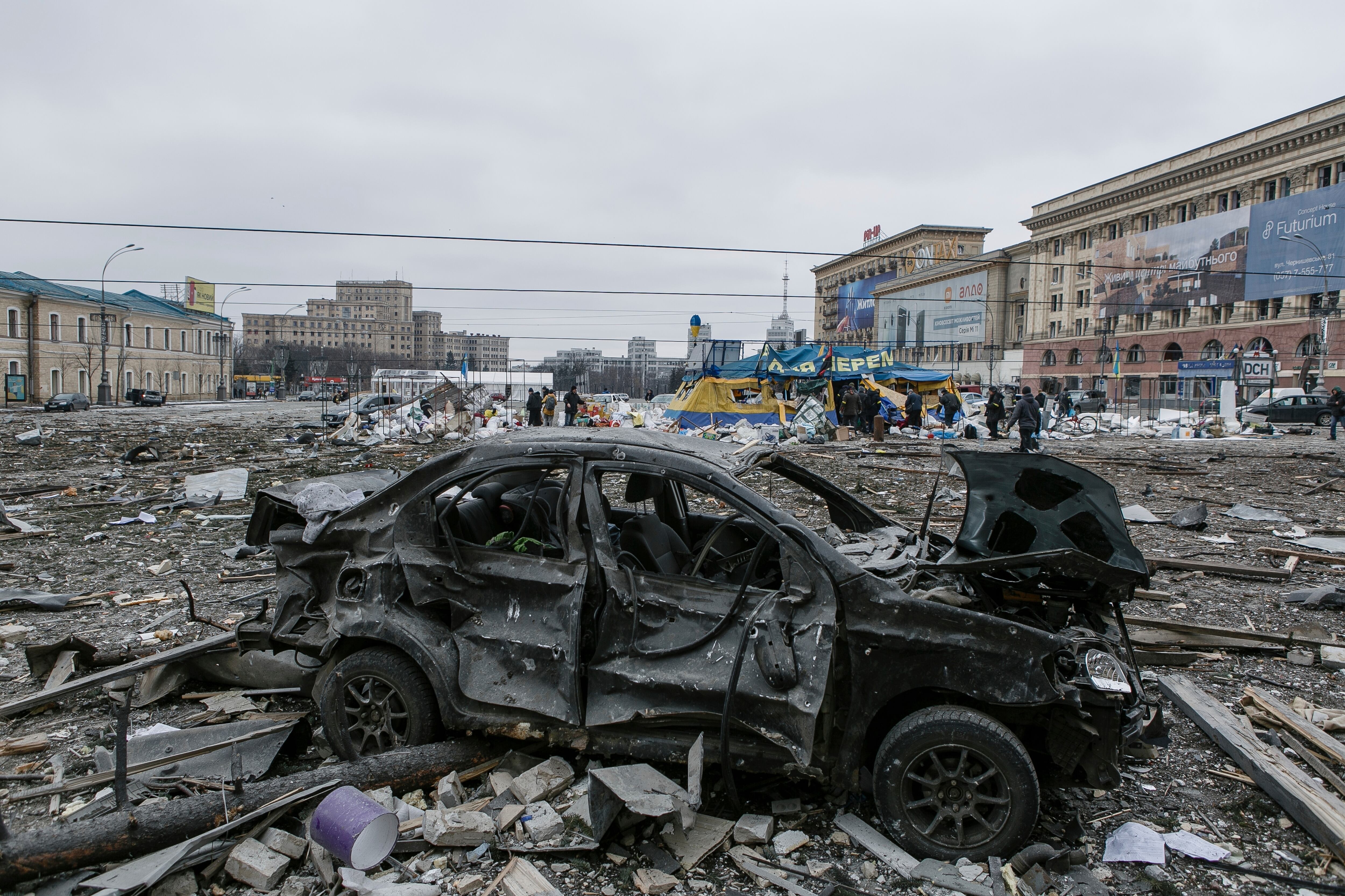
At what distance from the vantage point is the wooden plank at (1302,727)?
391 cm

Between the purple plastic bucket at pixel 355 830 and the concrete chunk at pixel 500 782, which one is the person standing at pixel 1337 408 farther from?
the purple plastic bucket at pixel 355 830

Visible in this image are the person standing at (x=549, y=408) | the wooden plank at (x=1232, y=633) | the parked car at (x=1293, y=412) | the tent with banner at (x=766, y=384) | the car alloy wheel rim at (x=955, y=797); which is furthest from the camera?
the parked car at (x=1293, y=412)

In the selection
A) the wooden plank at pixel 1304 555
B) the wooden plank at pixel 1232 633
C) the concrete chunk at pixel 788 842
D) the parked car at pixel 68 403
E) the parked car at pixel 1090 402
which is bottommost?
the concrete chunk at pixel 788 842

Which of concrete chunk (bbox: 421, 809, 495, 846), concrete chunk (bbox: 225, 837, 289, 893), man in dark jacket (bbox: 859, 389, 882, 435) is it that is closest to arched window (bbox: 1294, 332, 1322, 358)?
man in dark jacket (bbox: 859, 389, 882, 435)

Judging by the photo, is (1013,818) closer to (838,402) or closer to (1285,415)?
(838,402)

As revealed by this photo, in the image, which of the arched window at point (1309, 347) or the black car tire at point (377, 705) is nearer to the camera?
the black car tire at point (377, 705)

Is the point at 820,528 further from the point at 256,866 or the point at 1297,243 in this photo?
the point at 1297,243

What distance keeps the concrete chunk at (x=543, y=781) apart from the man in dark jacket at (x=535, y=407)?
21455mm

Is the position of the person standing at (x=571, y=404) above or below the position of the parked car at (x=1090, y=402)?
below

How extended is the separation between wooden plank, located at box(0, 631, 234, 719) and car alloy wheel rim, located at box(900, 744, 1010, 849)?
3.77m

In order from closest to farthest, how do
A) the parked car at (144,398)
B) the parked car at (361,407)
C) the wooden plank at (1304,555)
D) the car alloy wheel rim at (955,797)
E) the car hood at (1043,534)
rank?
the car alloy wheel rim at (955,797)
the car hood at (1043,534)
the wooden plank at (1304,555)
the parked car at (361,407)
the parked car at (144,398)

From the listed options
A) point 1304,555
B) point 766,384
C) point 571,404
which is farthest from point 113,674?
point 766,384

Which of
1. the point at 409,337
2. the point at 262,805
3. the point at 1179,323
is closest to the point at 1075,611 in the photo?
the point at 262,805

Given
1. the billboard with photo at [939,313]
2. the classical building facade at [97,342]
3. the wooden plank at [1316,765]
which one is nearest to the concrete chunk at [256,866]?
the wooden plank at [1316,765]
